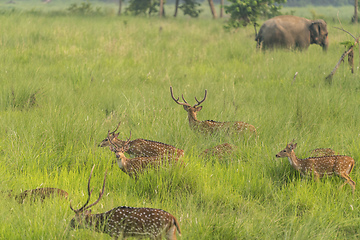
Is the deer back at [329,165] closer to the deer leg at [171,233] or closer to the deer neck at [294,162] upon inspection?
the deer neck at [294,162]

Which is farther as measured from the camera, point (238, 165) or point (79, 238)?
point (238, 165)

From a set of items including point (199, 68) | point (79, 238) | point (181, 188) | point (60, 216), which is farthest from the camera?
point (199, 68)

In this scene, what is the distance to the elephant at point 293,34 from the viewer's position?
1371cm

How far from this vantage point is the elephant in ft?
45.0

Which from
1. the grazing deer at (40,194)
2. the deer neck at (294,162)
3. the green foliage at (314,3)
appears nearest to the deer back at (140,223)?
the grazing deer at (40,194)

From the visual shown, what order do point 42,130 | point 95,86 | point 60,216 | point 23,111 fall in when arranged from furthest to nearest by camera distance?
point 95,86 → point 23,111 → point 42,130 → point 60,216

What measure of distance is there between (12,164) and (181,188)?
196 centimetres

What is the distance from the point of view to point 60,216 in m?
3.61

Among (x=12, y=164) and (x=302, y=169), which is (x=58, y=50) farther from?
(x=302, y=169)

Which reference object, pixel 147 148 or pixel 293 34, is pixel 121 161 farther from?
pixel 293 34

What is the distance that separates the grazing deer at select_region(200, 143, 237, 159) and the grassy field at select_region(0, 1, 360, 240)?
4.5 inches

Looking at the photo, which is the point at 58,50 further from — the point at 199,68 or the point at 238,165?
the point at 238,165

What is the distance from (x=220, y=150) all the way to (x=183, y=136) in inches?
30.0

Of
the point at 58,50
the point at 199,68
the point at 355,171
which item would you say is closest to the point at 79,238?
the point at 355,171
